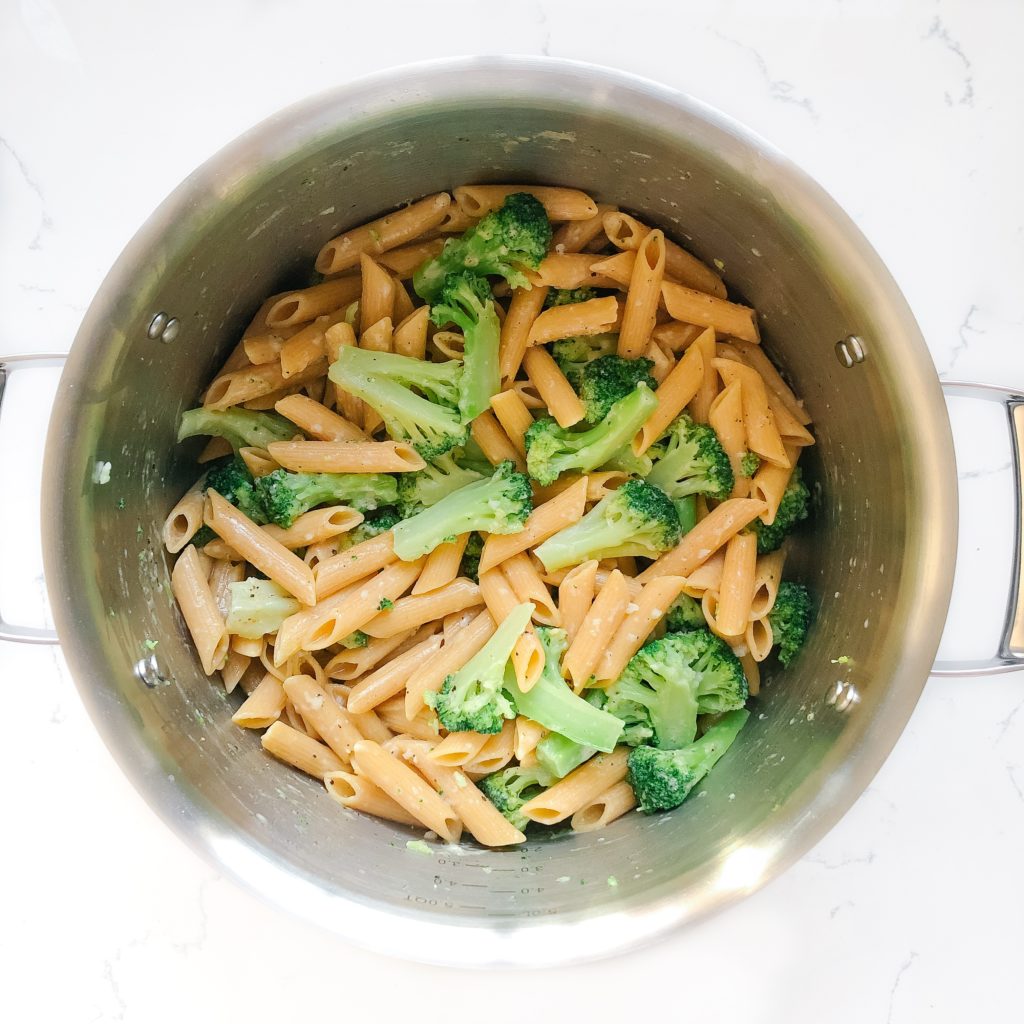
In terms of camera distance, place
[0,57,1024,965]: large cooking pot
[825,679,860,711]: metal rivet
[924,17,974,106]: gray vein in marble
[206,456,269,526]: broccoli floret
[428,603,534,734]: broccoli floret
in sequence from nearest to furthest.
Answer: [0,57,1024,965]: large cooking pot
[825,679,860,711]: metal rivet
[428,603,534,734]: broccoli floret
[206,456,269,526]: broccoli floret
[924,17,974,106]: gray vein in marble

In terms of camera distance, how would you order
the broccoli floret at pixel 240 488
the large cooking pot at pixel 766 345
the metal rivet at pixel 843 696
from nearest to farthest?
the large cooking pot at pixel 766 345 → the metal rivet at pixel 843 696 → the broccoli floret at pixel 240 488

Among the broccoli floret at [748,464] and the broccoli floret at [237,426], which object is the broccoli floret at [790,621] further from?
the broccoli floret at [237,426]

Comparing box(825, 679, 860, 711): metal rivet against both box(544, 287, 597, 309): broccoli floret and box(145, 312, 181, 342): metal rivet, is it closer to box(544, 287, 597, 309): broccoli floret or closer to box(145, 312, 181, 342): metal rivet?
box(544, 287, 597, 309): broccoli floret

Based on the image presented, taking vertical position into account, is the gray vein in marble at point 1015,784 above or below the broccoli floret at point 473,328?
below

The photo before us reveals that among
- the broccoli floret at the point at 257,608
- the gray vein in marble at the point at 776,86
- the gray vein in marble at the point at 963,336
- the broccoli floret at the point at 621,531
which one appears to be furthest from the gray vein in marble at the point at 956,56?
the broccoli floret at the point at 257,608

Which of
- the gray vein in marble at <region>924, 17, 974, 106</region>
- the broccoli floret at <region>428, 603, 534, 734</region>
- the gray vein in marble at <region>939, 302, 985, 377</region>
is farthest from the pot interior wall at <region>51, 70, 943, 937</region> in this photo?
the gray vein in marble at <region>924, 17, 974, 106</region>

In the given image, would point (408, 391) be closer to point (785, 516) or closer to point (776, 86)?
point (785, 516)

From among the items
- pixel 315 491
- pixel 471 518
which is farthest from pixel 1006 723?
pixel 315 491
